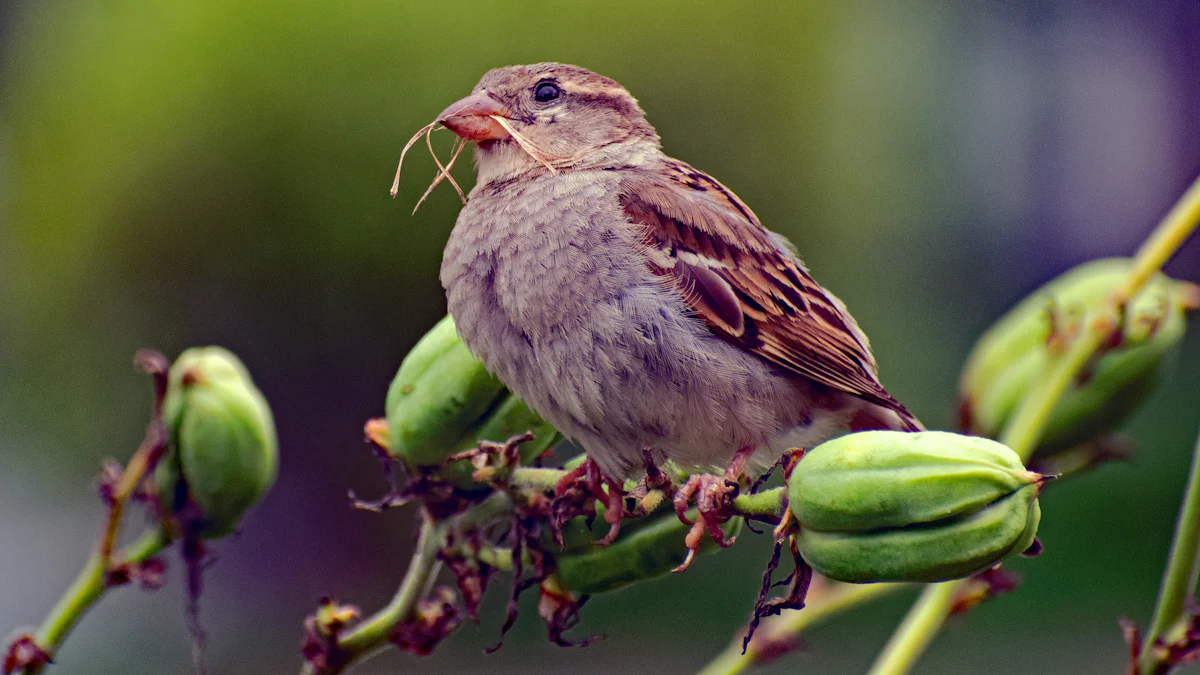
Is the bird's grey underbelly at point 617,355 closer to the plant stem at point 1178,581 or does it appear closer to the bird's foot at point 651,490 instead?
the bird's foot at point 651,490

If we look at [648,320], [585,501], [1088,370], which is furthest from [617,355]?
[1088,370]

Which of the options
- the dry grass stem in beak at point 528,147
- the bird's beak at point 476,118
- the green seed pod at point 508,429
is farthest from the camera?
the dry grass stem in beak at point 528,147

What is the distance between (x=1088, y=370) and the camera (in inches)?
67.9

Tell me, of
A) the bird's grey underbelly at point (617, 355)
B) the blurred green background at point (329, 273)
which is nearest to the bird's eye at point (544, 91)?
the bird's grey underbelly at point (617, 355)

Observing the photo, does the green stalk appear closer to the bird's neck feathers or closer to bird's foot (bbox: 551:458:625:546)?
bird's foot (bbox: 551:458:625:546)

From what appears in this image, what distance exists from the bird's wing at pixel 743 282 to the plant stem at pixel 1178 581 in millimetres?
445

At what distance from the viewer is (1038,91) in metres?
9.84

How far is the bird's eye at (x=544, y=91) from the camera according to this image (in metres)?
2.11

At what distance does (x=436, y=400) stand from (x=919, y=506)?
68 centimetres

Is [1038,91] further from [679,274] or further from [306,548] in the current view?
[679,274]

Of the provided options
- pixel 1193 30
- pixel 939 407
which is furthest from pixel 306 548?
pixel 1193 30

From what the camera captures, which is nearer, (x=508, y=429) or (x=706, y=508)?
(x=706, y=508)

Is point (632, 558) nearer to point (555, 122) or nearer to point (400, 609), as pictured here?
point (400, 609)

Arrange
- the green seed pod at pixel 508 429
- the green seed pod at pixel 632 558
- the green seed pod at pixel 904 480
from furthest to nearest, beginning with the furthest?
the green seed pod at pixel 508 429 → the green seed pod at pixel 632 558 → the green seed pod at pixel 904 480
